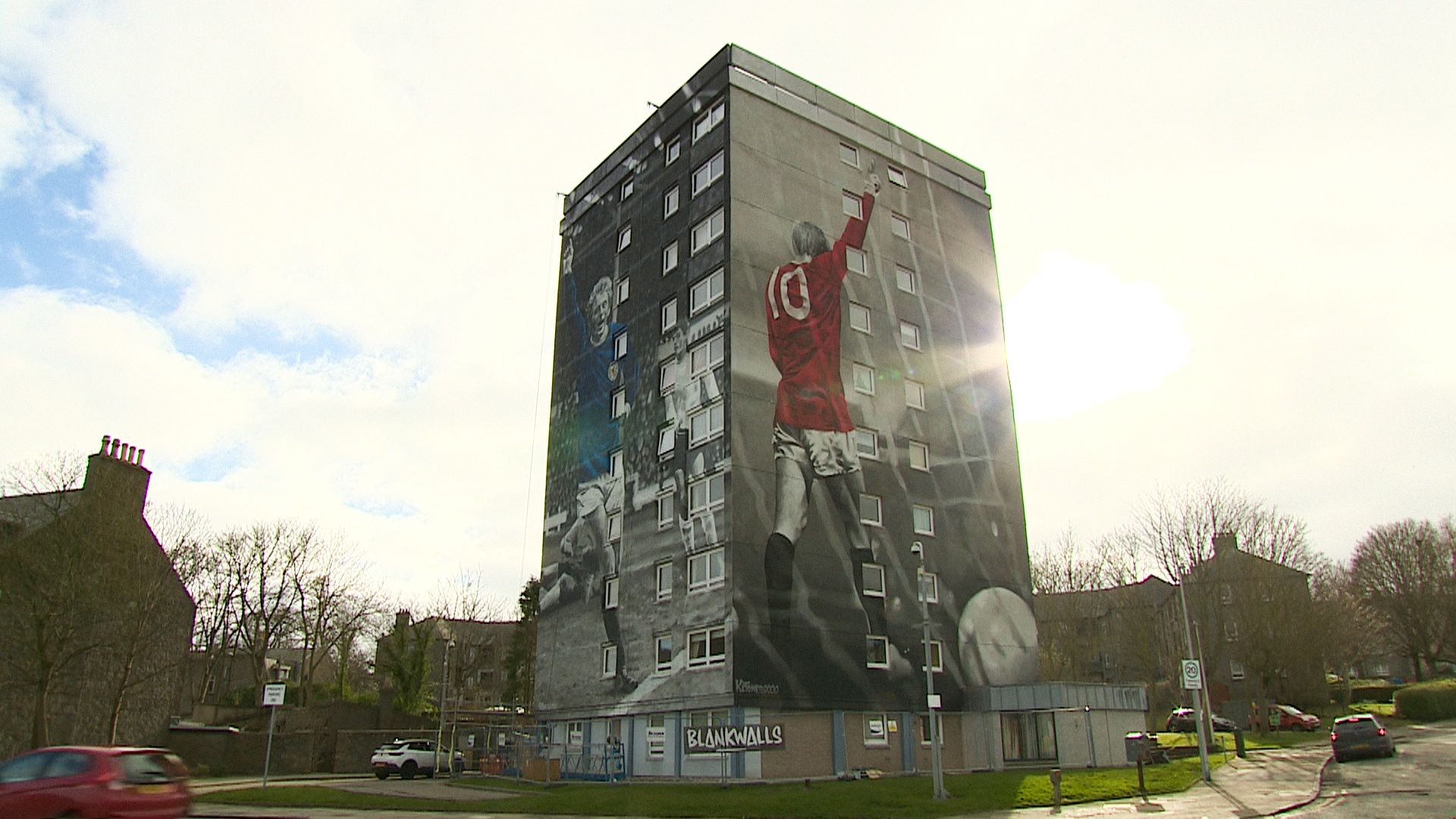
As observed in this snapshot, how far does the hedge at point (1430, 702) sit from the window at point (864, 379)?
4204 centimetres

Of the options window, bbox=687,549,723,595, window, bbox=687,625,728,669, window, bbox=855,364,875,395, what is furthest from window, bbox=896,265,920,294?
window, bbox=687,625,728,669

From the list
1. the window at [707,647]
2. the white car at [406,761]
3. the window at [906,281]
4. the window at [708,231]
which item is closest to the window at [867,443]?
the window at [906,281]

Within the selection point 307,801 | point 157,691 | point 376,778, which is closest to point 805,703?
point 307,801

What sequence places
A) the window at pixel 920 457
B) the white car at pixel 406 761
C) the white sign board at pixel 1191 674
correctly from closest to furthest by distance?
1. the white sign board at pixel 1191 674
2. the white car at pixel 406 761
3. the window at pixel 920 457

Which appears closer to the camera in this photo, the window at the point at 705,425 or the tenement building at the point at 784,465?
the tenement building at the point at 784,465

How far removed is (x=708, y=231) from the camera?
155 ft

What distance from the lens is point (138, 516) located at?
4794 centimetres

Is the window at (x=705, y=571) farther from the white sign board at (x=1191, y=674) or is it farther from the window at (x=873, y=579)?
the white sign board at (x=1191, y=674)

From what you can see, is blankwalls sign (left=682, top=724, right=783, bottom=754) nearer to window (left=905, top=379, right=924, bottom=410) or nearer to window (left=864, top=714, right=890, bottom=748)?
window (left=864, top=714, right=890, bottom=748)

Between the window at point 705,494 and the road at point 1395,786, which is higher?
the window at point 705,494

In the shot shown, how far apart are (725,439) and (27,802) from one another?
28.6 metres

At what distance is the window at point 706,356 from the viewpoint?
4391 centimetres

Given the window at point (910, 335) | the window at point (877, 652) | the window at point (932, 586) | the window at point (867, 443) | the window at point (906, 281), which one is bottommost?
the window at point (877, 652)

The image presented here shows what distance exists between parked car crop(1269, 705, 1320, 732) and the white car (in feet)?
164
